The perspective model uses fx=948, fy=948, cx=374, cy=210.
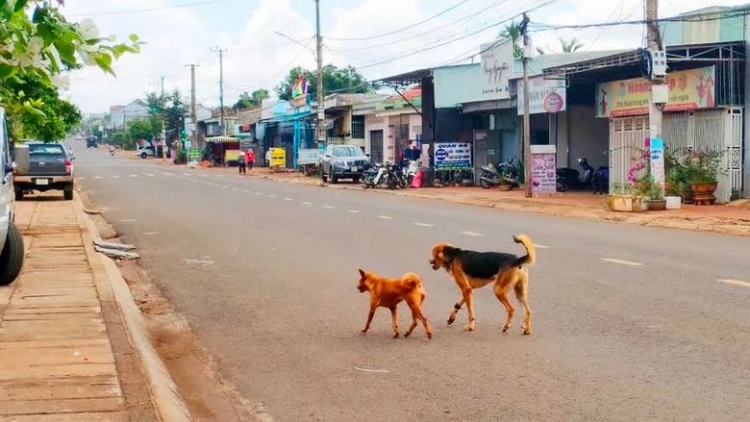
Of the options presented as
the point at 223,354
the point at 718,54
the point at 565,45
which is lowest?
the point at 223,354

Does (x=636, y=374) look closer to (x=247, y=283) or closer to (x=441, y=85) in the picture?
→ (x=247, y=283)

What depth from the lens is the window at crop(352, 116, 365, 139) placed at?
53.8 metres

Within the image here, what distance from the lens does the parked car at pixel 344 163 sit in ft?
139

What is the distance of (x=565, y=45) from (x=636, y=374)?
56.5m

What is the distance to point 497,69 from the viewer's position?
34125 millimetres

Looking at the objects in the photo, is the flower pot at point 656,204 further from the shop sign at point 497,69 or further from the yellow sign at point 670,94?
the shop sign at point 497,69

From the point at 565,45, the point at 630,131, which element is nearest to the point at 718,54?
the point at 630,131

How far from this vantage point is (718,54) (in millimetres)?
23156

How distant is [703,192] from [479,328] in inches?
641

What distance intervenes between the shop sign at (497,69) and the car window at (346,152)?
9.06 m

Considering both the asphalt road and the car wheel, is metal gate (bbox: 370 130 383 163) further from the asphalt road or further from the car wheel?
the car wheel

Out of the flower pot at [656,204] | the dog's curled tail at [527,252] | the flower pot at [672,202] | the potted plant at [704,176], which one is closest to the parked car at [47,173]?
the flower pot at [656,204]

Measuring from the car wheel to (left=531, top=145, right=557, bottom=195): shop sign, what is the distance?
1955 centimetres

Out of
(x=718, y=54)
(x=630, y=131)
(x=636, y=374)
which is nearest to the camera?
(x=636, y=374)
